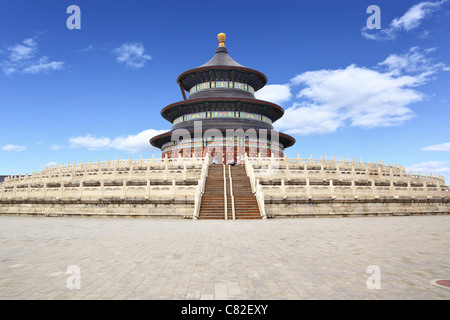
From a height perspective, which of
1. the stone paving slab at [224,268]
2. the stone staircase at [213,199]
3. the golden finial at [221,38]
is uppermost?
the golden finial at [221,38]

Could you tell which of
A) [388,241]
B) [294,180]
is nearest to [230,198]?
[294,180]

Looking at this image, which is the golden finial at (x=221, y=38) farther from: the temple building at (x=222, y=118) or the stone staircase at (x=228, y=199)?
the stone staircase at (x=228, y=199)

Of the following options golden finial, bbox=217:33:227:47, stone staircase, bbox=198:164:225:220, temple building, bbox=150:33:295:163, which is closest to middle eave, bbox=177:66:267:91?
temple building, bbox=150:33:295:163

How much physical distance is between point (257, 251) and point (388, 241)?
188 inches

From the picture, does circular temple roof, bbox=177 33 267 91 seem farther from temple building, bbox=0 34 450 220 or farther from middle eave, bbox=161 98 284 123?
temple building, bbox=0 34 450 220

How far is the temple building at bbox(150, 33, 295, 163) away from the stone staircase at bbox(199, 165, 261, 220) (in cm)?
1658

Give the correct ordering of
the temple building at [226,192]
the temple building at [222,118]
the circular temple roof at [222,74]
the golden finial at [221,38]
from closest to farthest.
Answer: the temple building at [226,192]
the temple building at [222,118]
the circular temple roof at [222,74]
the golden finial at [221,38]

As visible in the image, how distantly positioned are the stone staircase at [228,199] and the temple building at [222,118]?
16.6 meters

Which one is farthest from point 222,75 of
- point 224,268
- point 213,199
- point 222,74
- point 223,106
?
point 224,268

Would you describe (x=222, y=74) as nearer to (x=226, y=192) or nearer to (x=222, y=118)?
(x=222, y=118)

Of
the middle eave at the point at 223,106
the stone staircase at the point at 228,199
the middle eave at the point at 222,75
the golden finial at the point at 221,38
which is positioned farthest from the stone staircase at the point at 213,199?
the golden finial at the point at 221,38

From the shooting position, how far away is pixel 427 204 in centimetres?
2106

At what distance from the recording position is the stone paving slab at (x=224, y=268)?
4.41 meters
